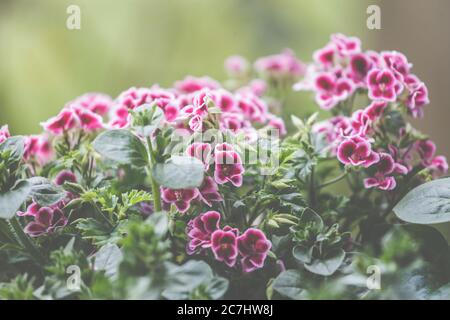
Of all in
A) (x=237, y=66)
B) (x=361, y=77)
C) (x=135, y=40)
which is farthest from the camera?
(x=135, y=40)

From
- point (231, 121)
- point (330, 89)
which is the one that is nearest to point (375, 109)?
point (330, 89)

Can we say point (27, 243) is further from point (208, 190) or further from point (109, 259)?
point (208, 190)

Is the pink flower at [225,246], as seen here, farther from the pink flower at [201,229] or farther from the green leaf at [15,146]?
the green leaf at [15,146]

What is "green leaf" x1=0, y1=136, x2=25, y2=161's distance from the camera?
0.68 meters

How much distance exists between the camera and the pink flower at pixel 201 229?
2.20 ft

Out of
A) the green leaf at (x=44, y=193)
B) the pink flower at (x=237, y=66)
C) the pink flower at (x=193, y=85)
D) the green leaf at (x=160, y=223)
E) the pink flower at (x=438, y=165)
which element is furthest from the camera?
the pink flower at (x=237, y=66)

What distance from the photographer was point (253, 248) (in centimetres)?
66

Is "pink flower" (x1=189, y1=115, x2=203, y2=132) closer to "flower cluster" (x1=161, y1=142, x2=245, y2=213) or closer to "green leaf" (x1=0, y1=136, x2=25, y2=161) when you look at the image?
"flower cluster" (x1=161, y1=142, x2=245, y2=213)

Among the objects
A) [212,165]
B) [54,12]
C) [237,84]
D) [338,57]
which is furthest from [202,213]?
[54,12]

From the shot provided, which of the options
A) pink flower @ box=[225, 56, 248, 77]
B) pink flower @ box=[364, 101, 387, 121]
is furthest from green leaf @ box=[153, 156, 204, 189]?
pink flower @ box=[225, 56, 248, 77]

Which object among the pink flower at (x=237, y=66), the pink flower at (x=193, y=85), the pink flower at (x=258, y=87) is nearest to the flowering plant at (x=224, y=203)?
the pink flower at (x=193, y=85)

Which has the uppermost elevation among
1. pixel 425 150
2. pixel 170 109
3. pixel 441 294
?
pixel 170 109

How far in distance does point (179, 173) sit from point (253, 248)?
5.3 inches
